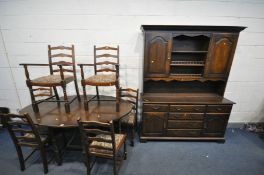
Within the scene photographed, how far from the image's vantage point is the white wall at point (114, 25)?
100 inches

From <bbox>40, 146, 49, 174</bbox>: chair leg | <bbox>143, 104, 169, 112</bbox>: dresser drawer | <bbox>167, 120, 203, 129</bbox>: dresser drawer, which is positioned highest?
<bbox>143, 104, 169, 112</bbox>: dresser drawer

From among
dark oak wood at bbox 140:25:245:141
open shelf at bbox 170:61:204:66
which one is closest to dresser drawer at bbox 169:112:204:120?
dark oak wood at bbox 140:25:245:141

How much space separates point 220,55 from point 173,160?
1870 mm

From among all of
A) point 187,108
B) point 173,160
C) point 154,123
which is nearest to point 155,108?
point 154,123

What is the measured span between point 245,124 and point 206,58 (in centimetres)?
189

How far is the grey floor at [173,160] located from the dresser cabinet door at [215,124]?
0.72ft

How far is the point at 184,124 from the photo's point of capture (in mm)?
2576

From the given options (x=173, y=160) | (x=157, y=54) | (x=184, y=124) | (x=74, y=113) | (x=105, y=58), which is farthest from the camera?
(x=105, y=58)

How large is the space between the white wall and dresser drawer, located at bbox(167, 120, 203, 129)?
3.36ft

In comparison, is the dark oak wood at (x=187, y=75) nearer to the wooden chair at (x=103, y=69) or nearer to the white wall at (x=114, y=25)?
the white wall at (x=114, y=25)

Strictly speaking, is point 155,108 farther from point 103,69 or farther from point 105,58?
point 105,58

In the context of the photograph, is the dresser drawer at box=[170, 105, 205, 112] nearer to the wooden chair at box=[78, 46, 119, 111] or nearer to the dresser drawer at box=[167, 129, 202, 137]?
the dresser drawer at box=[167, 129, 202, 137]

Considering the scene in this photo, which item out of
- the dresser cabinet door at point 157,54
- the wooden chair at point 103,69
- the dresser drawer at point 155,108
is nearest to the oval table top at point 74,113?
the wooden chair at point 103,69

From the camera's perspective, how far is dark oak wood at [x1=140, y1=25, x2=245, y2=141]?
2344mm
